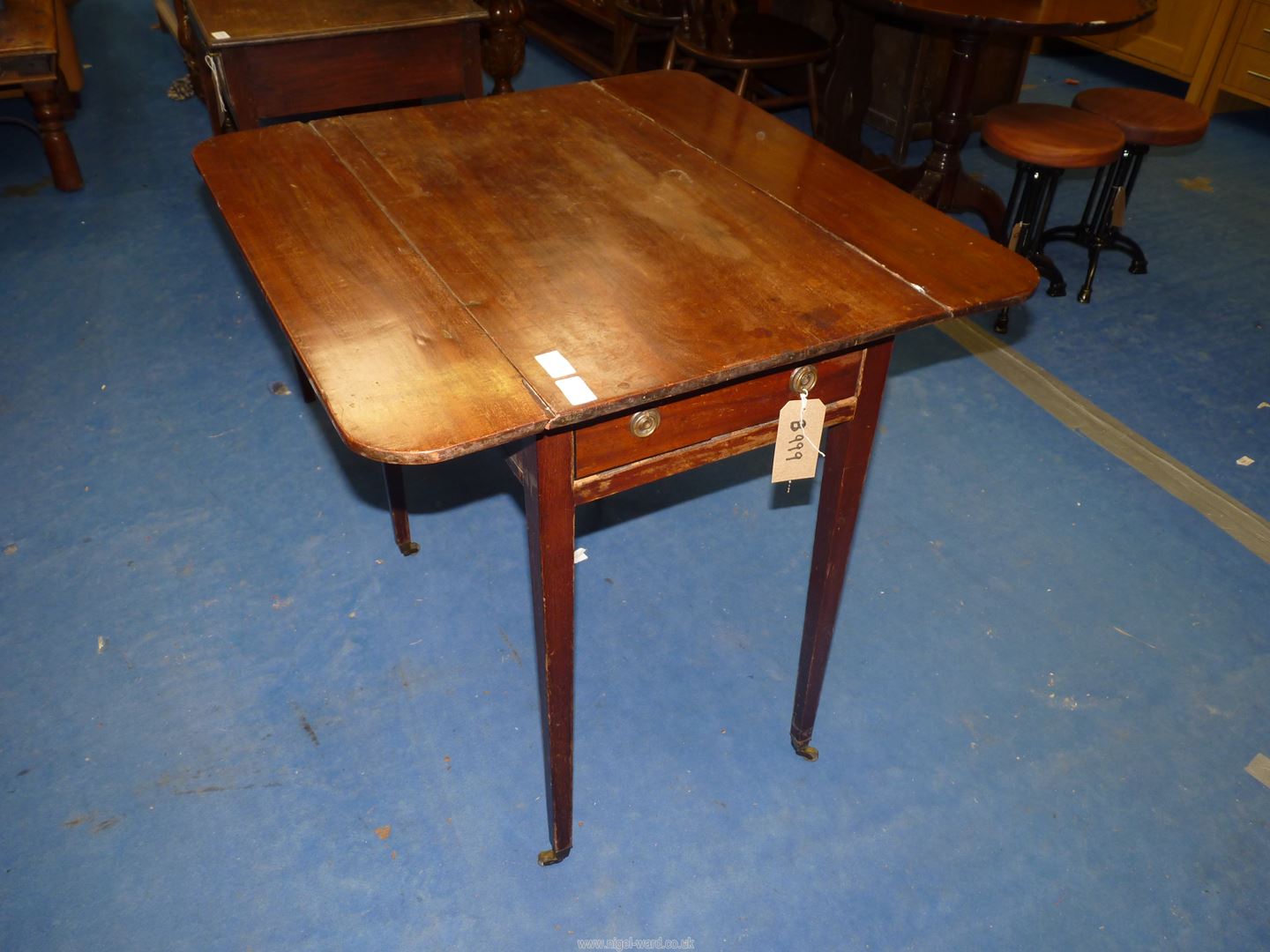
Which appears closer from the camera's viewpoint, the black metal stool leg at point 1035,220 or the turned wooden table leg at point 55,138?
the black metal stool leg at point 1035,220

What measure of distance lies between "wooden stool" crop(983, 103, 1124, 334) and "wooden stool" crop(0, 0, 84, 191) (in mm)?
2937

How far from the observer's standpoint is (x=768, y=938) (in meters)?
1.59

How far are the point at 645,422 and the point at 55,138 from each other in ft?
10.2

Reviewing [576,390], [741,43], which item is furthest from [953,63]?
[576,390]

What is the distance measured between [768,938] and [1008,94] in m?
3.81

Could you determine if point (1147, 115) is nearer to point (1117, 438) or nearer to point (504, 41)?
point (1117, 438)

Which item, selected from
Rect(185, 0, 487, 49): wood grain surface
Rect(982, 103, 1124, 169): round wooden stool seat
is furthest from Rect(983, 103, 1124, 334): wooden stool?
Rect(185, 0, 487, 49): wood grain surface

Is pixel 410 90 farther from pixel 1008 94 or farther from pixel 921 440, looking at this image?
pixel 1008 94

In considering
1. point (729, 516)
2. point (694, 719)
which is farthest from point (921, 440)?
point (694, 719)

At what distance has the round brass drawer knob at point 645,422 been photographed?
1.23 metres

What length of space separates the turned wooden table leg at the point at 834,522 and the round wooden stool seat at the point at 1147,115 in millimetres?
2121

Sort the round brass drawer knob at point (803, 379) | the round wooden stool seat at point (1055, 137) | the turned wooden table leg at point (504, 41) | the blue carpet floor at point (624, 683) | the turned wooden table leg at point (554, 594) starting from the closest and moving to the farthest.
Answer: the turned wooden table leg at point (554, 594)
the round brass drawer knob at point (803, 379)
the blue carpet floor at point (624, 683)
the round wooden stool seat at point (1055, 137)
the turned wooden table leg at point (504, 41)

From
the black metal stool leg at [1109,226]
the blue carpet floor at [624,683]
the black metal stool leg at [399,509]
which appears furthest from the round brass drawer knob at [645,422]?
the black metal stool leg at [1109,226]

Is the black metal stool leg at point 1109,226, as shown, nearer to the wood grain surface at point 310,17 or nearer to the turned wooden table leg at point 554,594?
the wood grain surface at point 310,17
